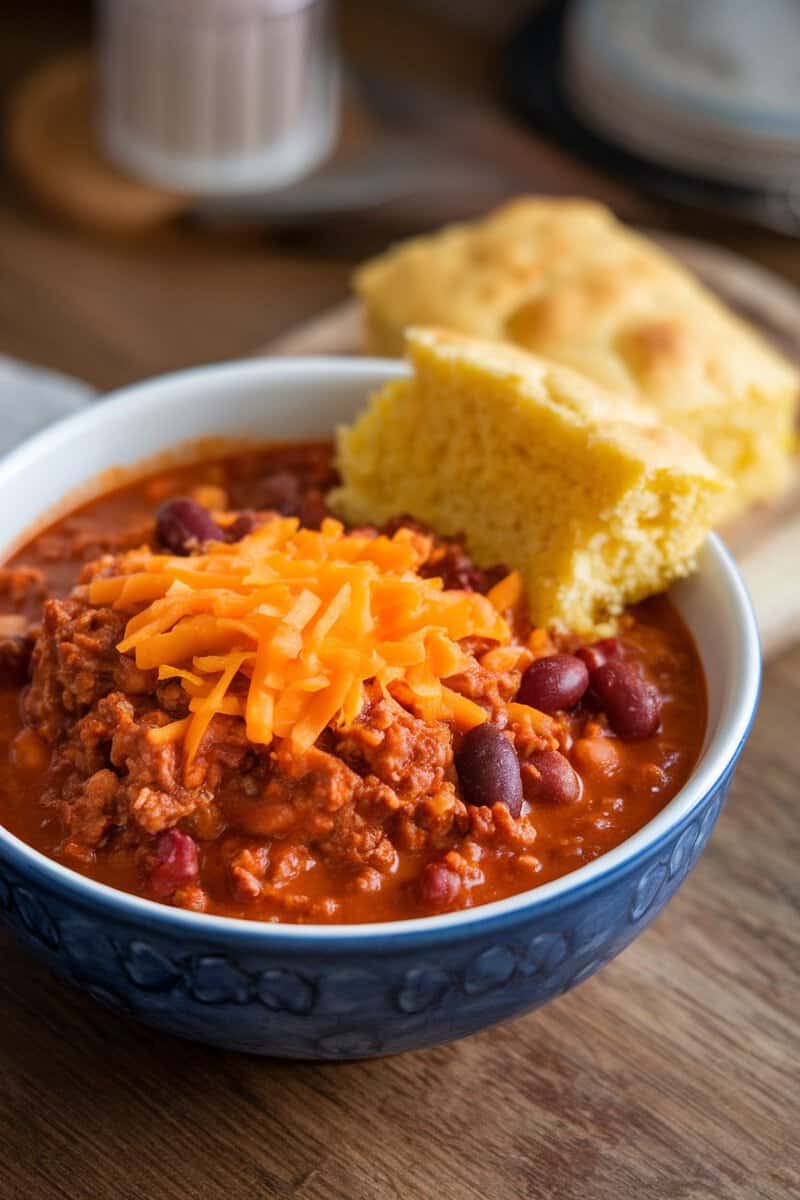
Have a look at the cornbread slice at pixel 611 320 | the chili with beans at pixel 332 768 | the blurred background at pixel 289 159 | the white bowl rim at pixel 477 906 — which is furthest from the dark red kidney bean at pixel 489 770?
the blurred background at pixel 289 159

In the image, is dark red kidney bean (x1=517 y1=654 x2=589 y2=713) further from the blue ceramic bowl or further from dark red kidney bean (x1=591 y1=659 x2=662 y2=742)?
the blue ceramic bowl

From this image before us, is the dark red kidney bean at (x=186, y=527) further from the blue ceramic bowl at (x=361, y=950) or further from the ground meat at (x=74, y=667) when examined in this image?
the blue ceramic bowl at (x=361, y=950)

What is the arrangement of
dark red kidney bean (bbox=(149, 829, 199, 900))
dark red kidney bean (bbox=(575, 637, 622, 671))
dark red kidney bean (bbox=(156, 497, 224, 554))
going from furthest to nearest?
1. dark red kidney bean (bbox=(156, 497, 224, 554))
2. dark red kidney bean (bbox=(575, 637, 622, 671))
3. dark red kidney bean (bbox=(149, 829, 199, 900))

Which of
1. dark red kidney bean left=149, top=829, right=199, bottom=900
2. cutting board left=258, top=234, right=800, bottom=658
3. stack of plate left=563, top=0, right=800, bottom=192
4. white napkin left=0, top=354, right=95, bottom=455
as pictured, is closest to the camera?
dark red kidney bean left=149, top=829, right=199, bottom=900

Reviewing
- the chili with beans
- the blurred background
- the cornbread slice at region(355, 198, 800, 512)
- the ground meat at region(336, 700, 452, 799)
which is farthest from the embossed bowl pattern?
the blurred background

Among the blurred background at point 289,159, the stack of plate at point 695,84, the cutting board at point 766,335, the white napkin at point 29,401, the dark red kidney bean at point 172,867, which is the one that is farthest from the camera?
the stack of plate at point 695,84

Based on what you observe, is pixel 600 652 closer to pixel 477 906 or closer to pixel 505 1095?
pixel 477 906

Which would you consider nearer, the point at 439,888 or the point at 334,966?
the point at 334,966

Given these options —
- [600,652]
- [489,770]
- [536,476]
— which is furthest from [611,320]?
[489,770]
